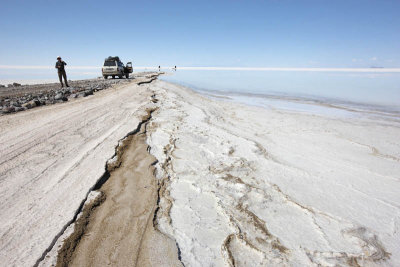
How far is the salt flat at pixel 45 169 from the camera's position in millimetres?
1496

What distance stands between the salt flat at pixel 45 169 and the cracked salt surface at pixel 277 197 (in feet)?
2.44

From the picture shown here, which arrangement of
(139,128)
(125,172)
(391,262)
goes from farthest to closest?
(139,128), (125,172), (391,262)

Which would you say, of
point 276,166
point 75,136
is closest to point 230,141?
point 276,166

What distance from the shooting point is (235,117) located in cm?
540

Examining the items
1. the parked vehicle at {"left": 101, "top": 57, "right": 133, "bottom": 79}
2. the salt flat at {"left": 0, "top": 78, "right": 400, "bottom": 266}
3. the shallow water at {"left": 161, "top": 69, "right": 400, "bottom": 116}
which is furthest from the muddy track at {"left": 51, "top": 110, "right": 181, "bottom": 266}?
the parked vehicle at {"left": 101, "top": 57, "right": 133, "bottom": 79}

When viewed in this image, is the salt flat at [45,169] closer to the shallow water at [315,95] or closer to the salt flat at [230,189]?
the salt flat at [230,189]

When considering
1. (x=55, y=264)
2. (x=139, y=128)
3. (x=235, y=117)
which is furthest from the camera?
(x=235, y=117)

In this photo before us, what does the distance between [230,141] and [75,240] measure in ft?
8.14

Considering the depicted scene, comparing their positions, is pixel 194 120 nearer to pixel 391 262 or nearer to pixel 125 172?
pixel 125 172

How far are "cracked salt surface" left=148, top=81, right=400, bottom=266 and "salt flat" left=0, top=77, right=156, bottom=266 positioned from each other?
744 mm

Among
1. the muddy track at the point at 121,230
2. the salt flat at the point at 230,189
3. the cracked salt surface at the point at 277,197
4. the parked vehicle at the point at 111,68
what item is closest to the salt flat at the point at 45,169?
the salt flat at the point at 230,189

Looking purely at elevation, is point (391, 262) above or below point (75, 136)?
below

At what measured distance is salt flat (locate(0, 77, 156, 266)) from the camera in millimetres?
1496

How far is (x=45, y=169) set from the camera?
234 cm
